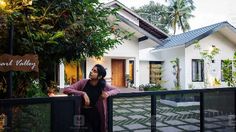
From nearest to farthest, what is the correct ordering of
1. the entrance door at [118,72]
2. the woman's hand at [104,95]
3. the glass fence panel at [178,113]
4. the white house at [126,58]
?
1. the woman's hand at [104,95]
2. the glass fence panel at [178,113]
3. the white house at [126,58]
4. the entrance door at [118,72]

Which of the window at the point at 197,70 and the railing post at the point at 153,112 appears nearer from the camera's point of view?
the railing post at the point at 153,112

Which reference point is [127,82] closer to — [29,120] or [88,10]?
[88,10]

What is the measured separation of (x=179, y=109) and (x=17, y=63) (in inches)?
87.7

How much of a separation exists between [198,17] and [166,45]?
2067 centimetres

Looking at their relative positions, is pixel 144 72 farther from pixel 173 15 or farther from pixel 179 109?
pixel 179 109

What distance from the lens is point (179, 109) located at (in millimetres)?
3820

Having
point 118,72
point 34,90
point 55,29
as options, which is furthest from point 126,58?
point 55,29

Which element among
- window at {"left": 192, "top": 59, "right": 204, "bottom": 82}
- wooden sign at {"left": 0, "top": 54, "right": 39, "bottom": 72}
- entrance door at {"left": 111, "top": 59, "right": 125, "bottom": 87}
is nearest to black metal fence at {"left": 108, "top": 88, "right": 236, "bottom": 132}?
wooden sign at {"left": 0, "top": 54, "right": 39, "bottom": 72}

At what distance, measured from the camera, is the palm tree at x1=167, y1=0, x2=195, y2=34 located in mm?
34500

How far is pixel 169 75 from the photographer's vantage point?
68.3 ft

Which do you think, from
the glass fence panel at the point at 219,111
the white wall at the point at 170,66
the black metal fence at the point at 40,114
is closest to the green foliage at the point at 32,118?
the black metal fence at the point at 40,114

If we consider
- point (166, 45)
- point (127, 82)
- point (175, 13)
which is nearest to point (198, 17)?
point (175, 13)

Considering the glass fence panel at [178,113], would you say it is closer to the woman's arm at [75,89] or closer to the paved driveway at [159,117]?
the paved driveway at [159,117]

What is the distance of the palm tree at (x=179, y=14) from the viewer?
34.5m
